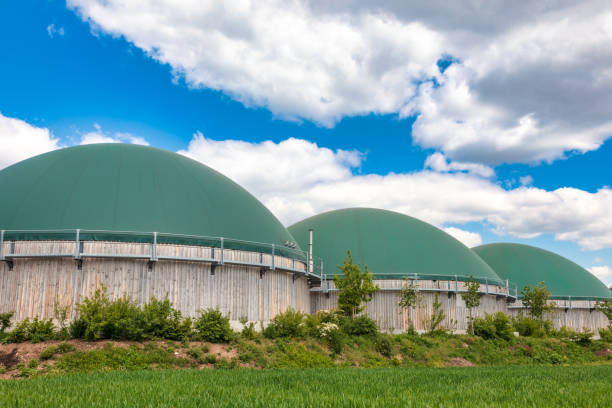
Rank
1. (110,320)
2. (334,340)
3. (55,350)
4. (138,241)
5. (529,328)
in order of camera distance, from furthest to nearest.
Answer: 1. (529,328)
2. (334,340)
3. (138,241)
4. (110,320)
5. (55,350)

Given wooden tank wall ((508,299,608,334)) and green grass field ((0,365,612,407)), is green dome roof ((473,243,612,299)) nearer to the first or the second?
wooden tank wall ((508,299,608,334))

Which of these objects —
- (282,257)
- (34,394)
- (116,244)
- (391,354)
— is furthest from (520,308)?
(34,394)

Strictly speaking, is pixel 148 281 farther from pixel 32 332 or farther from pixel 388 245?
pixel 388 245

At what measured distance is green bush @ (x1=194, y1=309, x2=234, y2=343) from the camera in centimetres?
2527

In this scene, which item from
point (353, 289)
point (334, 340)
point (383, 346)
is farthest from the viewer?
point (353, 289)

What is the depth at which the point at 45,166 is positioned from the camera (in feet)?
104

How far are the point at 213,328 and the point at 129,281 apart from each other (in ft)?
16.2

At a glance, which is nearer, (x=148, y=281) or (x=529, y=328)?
(x=148, y=281)

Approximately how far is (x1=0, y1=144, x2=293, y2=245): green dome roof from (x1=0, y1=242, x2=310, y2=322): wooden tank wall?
4.93 feet

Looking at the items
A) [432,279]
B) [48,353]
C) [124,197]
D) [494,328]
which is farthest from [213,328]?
[494,328]

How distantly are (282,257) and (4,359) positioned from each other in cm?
1596

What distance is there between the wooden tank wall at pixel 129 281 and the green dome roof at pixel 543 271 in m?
41.7

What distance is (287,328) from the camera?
2820 cm

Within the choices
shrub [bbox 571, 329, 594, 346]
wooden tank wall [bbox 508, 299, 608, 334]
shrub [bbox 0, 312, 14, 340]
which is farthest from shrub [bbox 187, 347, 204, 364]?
wooden tank wall [bbox 508, 299, 608, 334]
